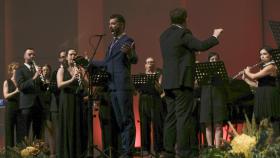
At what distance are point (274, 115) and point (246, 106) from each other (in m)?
0.84

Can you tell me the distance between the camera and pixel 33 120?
9.39m

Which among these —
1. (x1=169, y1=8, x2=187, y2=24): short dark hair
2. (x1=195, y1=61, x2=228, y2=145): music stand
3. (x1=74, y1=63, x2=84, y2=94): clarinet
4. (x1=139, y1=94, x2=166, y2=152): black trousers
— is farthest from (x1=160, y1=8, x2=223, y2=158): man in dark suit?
(x1=139, y1=94, x2=166, y2=152): black trousers

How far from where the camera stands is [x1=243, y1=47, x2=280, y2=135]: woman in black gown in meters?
8.13

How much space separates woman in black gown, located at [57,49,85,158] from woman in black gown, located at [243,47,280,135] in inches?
91.9

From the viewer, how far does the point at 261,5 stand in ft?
37.6

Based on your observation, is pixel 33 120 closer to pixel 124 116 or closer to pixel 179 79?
pixel 124 116

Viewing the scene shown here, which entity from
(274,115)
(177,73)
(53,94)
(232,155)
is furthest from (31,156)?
(232,155)

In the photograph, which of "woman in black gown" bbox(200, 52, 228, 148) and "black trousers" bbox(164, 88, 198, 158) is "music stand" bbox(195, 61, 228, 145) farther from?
"black trousers" bbox(164, 88, 198, 158)

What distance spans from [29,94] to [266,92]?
137 inches

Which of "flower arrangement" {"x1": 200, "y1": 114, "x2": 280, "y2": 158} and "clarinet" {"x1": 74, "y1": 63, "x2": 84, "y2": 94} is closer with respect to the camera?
"flower arrangement" {"x1": 200, "y1": 114, "x2": 280, "y2": 158}

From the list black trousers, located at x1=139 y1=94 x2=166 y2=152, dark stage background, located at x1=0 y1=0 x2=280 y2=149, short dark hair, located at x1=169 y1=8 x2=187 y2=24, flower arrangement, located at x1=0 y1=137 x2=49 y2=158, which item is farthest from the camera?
dark stage background, located at x1=0 y1=0 x2=280 y2=149

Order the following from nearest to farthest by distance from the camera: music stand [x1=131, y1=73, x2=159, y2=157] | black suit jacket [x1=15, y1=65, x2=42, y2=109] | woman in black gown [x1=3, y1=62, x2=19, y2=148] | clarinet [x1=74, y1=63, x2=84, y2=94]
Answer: clarinet [x1=74, y1=63, x2=84, y2=94] → music stand [x1=131, y1=73, x2=159, y2=157] → black suit jacket [x1=15, y1=65, x2=42, y2=109] → woman in black gown [x1=3, y1=62, x2=19, y2=148]

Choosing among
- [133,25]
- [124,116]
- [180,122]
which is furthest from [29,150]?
[133,25]

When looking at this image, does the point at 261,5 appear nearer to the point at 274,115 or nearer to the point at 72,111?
the point at 274,115
